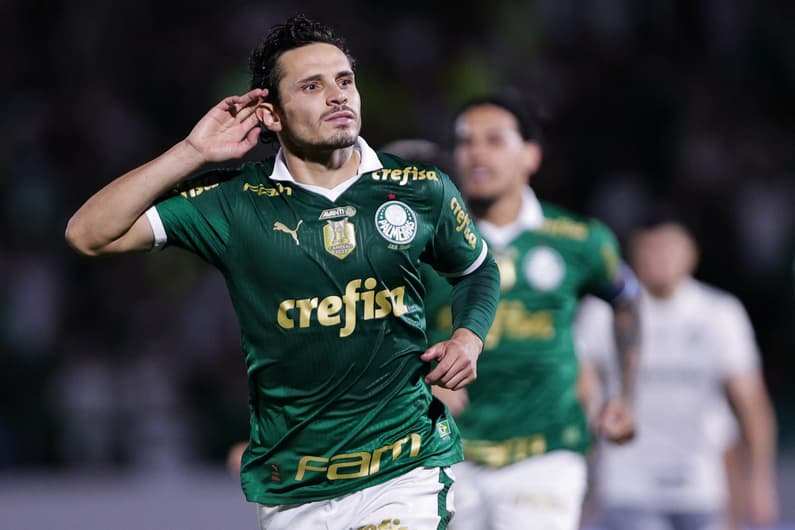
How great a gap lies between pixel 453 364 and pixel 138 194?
922mm

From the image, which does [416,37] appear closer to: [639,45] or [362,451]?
[639,45]

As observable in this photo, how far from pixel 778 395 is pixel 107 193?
773 cm

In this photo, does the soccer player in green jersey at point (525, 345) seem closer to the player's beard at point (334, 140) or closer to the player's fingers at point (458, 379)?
the player's fingers at point (458, 379)

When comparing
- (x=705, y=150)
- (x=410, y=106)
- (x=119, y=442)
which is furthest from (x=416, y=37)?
(x=119, y=442)

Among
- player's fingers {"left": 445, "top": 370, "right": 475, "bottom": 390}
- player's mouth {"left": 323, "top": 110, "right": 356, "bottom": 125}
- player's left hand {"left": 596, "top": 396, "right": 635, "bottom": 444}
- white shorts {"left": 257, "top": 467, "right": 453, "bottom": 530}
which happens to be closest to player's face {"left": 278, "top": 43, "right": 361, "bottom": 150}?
player's mouth {"left": 323, "top": 110, "right": 356, "bottom": 125}

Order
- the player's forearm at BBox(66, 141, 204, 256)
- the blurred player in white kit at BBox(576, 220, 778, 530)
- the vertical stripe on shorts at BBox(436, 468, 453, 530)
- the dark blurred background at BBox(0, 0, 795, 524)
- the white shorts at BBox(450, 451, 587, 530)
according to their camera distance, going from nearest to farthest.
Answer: the player's forearm at BBox(66, 141, 204, 256) < the vertical stripe on shorts at BBox(436, 468, 453, 530) < the white shorts at BBox(450, 451, 587, 530) < the blurred player in white kit at BBox(576, 220, 778, 530) < the dark blurred background at BBox(0, 0, 795, 524)

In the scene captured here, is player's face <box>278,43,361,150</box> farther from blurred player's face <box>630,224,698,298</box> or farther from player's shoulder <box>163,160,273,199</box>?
blurred player's face <box>630,224,698,298</box>

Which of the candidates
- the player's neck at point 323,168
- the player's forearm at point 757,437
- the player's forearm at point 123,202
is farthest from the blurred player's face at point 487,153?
the player's forearm at point 757,437

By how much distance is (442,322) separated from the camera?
512 cm

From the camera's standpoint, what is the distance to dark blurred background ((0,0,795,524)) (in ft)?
35.1

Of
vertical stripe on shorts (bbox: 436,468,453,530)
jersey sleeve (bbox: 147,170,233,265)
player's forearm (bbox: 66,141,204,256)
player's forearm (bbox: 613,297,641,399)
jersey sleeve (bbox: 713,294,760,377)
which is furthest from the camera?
jersey sleeve (bbox: 713,294,760,377)

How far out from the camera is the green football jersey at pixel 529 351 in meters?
4.98

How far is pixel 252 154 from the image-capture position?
10.7 m

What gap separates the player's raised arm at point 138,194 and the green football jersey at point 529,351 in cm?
180
